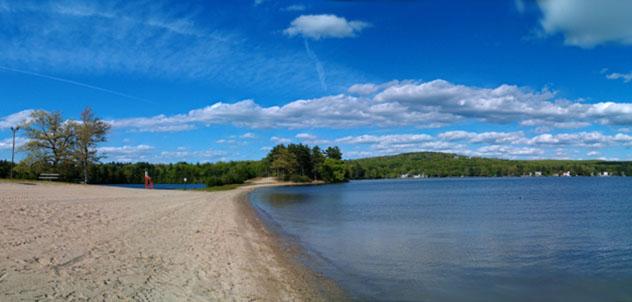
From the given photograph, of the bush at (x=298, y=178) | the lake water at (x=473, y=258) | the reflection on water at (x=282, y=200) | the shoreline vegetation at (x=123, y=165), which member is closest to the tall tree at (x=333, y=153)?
the shoreline vegetation at (x=123, y=165)

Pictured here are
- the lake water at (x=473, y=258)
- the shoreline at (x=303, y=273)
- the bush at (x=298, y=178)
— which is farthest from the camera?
the bush at (x=298, y=178)

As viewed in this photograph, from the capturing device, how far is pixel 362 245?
17.5m

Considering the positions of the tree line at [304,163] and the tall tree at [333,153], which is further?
the tall tree at [333,153]

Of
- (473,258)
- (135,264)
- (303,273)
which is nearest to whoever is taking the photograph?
(135,264)

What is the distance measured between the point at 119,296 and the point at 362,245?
11006 mm

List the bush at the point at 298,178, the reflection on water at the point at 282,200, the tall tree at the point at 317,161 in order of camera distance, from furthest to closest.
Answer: the tall tree at the point at 317,161 < the bush at the point at 298,178 < the reflection on water at the point at 282,200

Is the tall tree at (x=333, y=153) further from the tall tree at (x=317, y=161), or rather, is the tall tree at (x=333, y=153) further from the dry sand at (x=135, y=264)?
the dry sand at (x=135, y=264)

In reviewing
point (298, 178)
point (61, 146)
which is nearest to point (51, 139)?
point (61, 146)

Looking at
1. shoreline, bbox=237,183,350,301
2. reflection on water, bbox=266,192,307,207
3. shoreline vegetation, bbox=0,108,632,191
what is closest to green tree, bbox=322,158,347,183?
shoreline vegetation, bbox=0,108,632,191

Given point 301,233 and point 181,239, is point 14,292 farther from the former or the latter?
point 301,233

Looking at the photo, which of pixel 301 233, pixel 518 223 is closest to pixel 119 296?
pixel 301 233

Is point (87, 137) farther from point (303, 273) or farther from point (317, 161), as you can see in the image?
point (317, 161)

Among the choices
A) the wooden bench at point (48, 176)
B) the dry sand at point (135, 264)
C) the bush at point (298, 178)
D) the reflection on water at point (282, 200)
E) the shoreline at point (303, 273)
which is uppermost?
the wooden bench at point (48, 176)

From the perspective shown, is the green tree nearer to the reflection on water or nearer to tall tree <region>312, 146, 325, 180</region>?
tall tree <region>312, 146, 325, 180</region>
